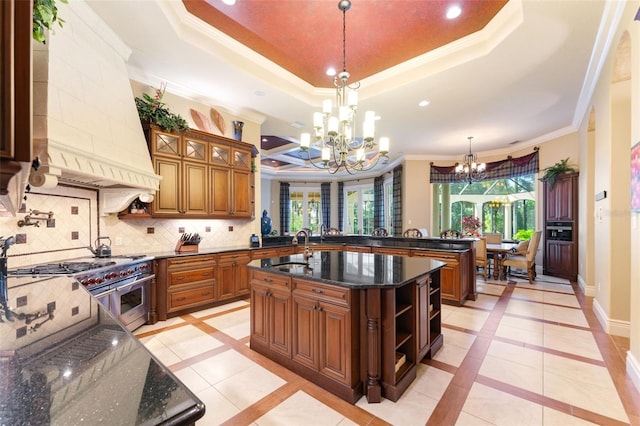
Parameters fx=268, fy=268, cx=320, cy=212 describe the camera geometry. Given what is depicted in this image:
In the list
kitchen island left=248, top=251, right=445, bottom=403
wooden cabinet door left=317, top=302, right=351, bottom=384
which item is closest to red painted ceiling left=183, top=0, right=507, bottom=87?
kitchen island left=248, top=251, right=445, bottom=403

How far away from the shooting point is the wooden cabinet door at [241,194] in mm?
4371

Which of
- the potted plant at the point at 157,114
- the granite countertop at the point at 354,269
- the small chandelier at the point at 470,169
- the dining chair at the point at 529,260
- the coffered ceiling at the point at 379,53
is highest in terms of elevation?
the coffered ceiling at the point at 379,53

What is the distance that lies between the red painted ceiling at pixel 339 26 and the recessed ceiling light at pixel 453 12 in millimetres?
45

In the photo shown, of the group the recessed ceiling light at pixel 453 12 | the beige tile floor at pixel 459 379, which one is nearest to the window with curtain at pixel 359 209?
the beige tile floor at pixel 459 379

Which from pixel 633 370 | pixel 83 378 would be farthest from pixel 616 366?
pixel 83 378

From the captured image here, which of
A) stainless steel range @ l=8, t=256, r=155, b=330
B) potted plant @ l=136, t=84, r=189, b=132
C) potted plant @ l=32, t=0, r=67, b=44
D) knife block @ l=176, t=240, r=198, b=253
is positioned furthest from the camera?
knife block @ l=176, t=240, r=198, b=253

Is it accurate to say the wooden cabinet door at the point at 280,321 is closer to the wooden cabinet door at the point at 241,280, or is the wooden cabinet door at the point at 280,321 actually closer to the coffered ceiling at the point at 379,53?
the wooden cabinet door at the point at 241,280

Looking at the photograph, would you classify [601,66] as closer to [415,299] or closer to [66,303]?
[415,299]

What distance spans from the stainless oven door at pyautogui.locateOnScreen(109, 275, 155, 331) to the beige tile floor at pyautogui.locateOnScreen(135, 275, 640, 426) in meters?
0.17

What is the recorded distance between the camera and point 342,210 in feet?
34.2

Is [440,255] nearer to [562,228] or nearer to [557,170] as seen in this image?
[562,228]

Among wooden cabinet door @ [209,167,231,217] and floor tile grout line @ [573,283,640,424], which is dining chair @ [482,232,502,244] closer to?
floor tile grout line @ [573,283,640,424]

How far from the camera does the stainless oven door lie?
9.01ft

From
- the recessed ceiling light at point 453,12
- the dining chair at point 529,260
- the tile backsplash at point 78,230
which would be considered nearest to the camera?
the tile backsplash at point 78,230
